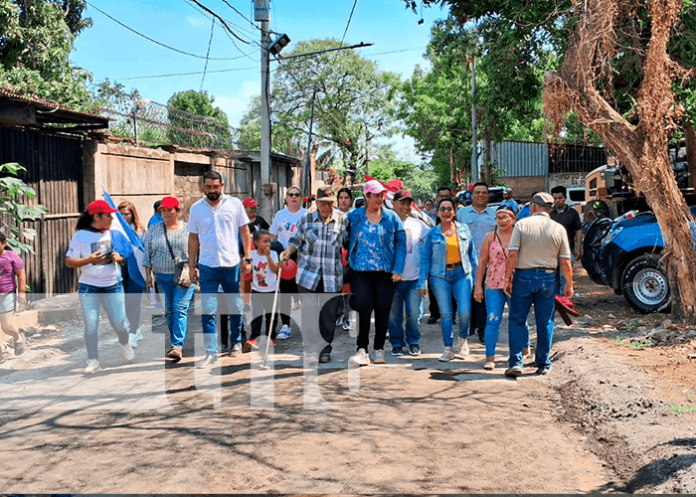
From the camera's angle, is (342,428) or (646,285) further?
(646,285)

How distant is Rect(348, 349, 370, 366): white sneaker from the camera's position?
7.57 metres

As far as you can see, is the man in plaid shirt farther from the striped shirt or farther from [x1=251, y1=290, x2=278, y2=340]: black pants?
the striped shirt

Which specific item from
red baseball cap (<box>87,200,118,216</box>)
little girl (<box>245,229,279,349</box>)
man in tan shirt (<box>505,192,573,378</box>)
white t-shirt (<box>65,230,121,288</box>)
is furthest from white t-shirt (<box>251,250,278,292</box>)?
man in tan shirt (<box>505,192,573,378</box>)

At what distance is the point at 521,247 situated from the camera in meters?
7.02

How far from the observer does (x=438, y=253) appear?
7.89 m

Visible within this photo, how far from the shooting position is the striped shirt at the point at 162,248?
306 inches

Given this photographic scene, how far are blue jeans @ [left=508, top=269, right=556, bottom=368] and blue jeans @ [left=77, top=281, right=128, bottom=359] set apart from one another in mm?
3878

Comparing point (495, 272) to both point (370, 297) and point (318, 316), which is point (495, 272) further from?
point (318, 316)

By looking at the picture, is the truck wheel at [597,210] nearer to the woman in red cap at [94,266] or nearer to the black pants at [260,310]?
the black pants at [260,310]

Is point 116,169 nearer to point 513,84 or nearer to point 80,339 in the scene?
point 80,339

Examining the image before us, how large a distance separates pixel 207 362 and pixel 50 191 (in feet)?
16.4

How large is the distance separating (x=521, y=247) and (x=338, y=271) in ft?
6.11

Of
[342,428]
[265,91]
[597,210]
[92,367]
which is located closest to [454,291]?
[342,428]

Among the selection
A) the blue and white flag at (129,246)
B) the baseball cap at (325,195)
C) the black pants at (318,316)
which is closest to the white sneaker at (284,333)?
the black pants at (318,316)
